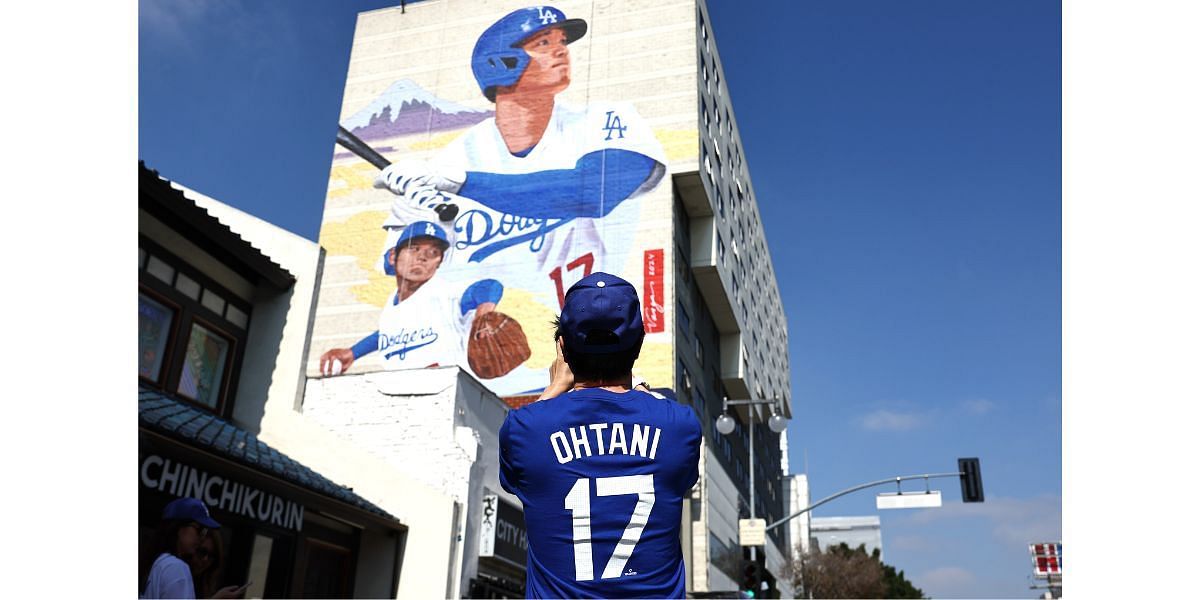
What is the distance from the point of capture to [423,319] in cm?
3772

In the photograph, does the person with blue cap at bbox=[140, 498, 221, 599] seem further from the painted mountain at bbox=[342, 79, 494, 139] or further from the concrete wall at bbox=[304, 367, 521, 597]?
the painted mountain at bbox=[342, 79, 494, 139]

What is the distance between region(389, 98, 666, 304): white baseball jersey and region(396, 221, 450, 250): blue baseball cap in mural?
21.0 inches

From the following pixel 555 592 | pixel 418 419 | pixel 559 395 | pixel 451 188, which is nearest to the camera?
pixel 555 592

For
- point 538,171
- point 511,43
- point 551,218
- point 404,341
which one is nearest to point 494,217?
point 551,218

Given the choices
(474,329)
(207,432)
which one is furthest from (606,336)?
(474,329)

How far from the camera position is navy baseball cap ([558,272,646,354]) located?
2777mm

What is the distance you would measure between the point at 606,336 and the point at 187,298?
1509cm

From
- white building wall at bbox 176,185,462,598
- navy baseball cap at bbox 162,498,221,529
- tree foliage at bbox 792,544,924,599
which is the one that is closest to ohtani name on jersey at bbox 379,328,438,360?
white building wall at bbox 176,185,462,598

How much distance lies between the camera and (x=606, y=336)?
280 centimetres

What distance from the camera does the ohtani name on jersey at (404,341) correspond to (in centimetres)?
3744

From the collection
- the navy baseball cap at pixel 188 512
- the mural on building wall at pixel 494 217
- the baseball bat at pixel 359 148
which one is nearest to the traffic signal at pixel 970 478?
the mural on building wall at pixel 494 217

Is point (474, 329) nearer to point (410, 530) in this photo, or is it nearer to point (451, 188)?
point (451, 188)

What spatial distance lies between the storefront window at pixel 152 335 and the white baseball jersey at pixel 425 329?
21647 millimetres

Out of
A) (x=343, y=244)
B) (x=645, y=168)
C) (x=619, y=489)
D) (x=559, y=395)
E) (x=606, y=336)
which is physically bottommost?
(x=619, y=489)
